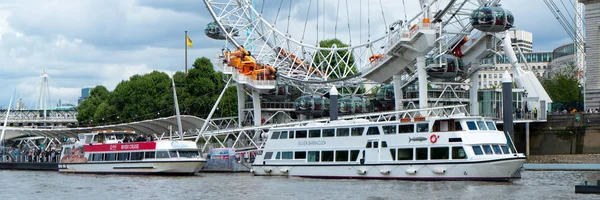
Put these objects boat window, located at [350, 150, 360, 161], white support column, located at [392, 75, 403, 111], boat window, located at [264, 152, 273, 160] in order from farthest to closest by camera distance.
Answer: white support column, located at [392, 75, 403, 111], boat window, located at [264, 152, 273, 160], boat window, located at [350, 150, 360, 161]

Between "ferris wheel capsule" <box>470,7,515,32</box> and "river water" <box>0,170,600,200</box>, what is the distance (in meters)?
14.1

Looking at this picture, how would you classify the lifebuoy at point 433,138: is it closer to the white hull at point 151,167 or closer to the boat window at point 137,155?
the white hull at point 151,167

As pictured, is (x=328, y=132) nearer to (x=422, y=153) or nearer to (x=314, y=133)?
(x=314, y=133)

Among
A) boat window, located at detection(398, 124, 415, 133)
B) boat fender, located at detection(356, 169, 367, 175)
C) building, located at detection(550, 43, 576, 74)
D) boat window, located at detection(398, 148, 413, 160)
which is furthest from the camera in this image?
building, located at detection(550, 43, 576, 74)

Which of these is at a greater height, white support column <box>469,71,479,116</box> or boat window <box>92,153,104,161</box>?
white support column <box>469,71,479,116</box>

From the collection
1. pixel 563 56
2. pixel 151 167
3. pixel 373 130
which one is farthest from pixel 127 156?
pixel 563 56

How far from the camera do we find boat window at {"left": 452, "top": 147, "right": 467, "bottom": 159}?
57703mm

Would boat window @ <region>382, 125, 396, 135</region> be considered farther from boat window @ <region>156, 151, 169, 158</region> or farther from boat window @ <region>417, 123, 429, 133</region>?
boat window @ <region>156, 151, 169, 158</region>

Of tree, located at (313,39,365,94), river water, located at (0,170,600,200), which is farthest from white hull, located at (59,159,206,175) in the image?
tree, located at (313,39,365,94)

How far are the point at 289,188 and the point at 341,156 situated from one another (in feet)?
24.6

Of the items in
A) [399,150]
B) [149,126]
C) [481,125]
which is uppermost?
[149,126]

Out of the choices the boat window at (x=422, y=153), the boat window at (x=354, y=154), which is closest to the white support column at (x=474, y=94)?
the boat window at (x=354, y=154)

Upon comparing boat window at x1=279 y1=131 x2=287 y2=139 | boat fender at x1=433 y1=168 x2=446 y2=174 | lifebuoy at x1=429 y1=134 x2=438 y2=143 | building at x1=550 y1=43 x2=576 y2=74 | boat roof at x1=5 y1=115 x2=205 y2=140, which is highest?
building at x1=550 y1=43 x2=576 y2=74

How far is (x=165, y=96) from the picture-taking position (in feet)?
423
